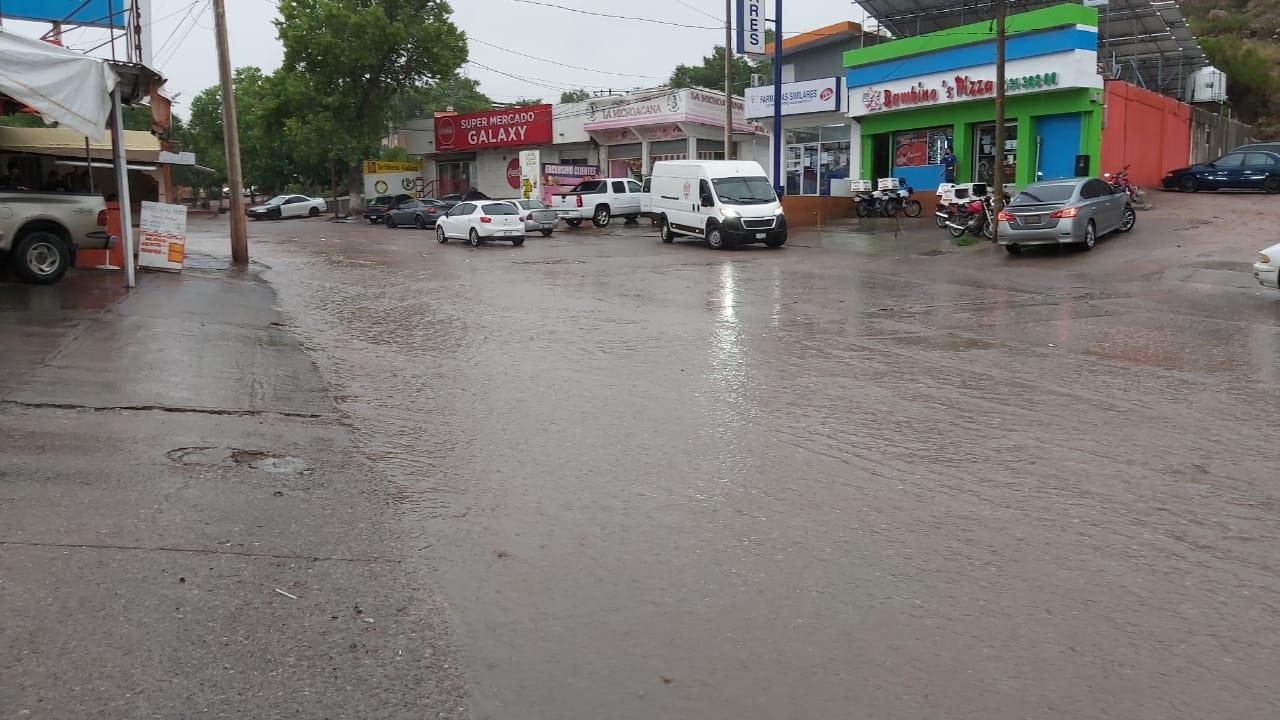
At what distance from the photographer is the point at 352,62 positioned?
49.8 m

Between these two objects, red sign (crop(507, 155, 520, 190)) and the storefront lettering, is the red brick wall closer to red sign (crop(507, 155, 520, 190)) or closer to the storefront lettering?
the storefront lettering

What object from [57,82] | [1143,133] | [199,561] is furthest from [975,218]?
Answer: [199,561]

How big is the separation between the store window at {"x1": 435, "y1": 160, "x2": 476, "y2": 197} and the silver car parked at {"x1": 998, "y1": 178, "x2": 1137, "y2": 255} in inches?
1530

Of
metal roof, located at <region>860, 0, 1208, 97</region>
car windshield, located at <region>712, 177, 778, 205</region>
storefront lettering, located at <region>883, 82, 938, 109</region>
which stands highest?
metal roof, located at <region>860, 0, 1208, 97</region>

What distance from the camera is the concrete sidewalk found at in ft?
11.7

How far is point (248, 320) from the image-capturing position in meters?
13.0

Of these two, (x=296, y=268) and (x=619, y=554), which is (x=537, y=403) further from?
(x=296, y=268)

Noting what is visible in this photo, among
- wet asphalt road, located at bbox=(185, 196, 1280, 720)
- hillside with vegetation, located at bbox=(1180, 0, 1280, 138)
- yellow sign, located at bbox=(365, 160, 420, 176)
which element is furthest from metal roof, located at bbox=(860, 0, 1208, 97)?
yellow sign, located at bbox=(365, 160, 420, 176)

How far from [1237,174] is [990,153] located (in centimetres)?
735

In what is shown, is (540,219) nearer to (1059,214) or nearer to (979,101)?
(979,101)

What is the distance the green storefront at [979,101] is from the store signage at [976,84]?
0.10 feet

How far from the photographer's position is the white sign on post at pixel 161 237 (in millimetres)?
18359

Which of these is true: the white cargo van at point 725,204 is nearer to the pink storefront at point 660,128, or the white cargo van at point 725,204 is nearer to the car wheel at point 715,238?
the car wheel at point 715,238

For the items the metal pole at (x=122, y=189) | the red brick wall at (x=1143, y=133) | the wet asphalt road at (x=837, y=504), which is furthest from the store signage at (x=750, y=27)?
the wet asphalt road at (x=837, y=504)
